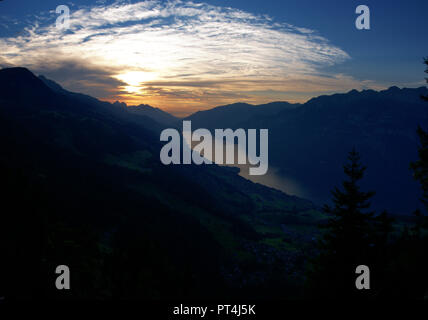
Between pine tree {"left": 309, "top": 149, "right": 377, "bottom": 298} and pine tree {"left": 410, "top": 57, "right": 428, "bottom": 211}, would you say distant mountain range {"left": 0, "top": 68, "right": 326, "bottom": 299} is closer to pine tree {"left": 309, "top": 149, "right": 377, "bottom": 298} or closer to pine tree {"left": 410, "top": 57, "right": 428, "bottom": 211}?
pine tree {"left": 309, "top": 149, "right": 377, "bottom": 298}

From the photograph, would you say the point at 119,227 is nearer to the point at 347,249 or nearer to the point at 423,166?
the point at 347,249

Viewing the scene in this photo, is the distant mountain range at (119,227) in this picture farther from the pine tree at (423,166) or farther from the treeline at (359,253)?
the pine tree at (423,166)

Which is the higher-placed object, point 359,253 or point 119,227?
point 359,253

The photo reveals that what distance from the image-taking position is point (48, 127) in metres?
169

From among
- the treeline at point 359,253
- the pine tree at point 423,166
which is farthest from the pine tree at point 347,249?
the pine tree at point 423,166

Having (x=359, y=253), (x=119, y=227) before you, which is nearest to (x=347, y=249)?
(x=359, y=253)

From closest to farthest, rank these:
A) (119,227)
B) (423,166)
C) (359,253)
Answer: (423,166), (359,253), (119,227)

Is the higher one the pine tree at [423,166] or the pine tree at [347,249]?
the pine tree at [423,166]

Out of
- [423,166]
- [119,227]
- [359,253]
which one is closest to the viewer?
[423,166]

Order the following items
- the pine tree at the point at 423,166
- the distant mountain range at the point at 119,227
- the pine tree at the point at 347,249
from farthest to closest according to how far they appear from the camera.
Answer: the distant mountain range at the point at 119,227
the pine tree at the point at 347,249
the pine tree at the point at 423,166

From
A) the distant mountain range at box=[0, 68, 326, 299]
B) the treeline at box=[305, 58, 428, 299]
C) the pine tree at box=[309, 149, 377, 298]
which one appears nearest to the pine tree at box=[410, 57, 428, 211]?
the treeline at box=[305, 58, 428, 299]

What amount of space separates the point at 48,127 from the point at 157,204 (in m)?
107
